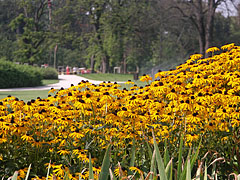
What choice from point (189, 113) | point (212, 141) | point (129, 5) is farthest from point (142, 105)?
point (129, 5)

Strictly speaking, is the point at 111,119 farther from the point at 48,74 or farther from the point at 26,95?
the point at 48,74

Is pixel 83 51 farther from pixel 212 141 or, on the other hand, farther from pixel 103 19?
pixel 212 141

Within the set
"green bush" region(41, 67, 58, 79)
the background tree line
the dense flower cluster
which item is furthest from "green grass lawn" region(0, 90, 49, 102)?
the background tree line

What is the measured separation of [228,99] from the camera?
3.98 metres

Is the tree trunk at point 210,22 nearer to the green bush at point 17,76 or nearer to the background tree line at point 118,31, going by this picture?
the background tree line at point 118,31

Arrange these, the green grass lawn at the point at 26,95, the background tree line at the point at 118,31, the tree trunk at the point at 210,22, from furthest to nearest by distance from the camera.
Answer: the background tree line at the point at 118,31
the tree trunk at the point at 210,22
the green grass lawn at the point at 26,95

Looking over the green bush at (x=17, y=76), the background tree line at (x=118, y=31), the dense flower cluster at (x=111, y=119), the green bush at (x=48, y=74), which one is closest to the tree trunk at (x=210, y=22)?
the background tree line at (x=118, y=31)

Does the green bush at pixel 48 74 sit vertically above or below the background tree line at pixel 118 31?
below

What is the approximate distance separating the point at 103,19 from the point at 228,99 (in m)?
34.0

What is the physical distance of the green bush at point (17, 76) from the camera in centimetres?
1953

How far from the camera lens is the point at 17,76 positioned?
20.3m

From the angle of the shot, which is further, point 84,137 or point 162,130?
point 162,130

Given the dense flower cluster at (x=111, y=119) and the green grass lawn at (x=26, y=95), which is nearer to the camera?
the dense flower cluster at (x=111, y=119)

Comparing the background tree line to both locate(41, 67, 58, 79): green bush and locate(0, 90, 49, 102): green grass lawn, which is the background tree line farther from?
locate(0, 90, 49, 102): green grass lawn
